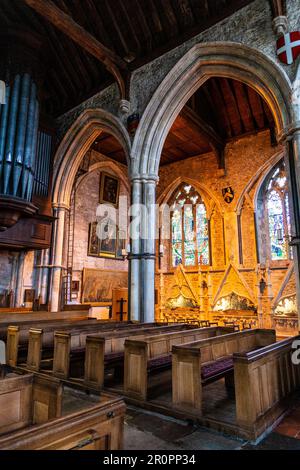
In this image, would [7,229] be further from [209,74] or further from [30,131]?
[209,74]

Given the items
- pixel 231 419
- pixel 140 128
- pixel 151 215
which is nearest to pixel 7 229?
pixel 151 215

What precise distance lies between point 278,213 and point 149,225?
563cm

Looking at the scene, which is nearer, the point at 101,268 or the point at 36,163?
the point at 36,163

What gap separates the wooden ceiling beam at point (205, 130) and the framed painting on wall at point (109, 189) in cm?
410

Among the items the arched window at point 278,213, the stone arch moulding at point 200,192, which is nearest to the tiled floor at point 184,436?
the arched window at point 278,213

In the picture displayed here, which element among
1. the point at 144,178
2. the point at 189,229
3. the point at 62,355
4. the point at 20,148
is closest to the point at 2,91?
the point at 20,148

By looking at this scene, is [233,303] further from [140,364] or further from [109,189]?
[140,364]

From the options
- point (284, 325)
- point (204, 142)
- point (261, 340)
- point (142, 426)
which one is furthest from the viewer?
point (204, 142)

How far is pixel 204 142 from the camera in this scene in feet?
37.0

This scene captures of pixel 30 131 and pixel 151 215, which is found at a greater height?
pixel 30 131

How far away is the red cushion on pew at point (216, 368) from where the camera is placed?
9.94 ft

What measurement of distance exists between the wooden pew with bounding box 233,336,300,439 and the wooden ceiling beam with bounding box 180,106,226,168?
7411mm

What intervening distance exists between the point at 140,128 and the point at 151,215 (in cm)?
218

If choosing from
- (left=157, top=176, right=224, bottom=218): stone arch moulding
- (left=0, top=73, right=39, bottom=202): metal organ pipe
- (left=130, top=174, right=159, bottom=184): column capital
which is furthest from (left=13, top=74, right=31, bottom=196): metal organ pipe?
(left=157, top=176, right=224, bottom=218): stone arch moulding
